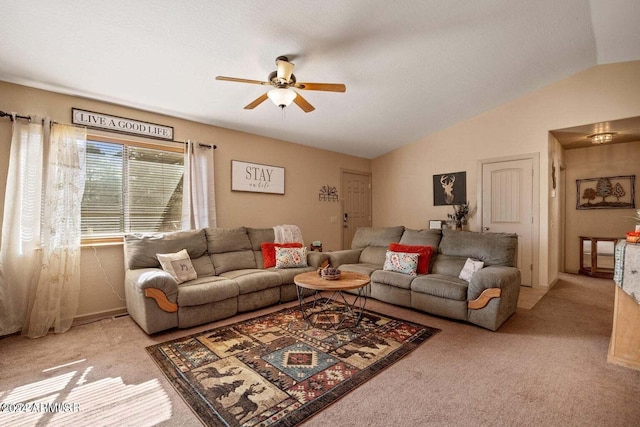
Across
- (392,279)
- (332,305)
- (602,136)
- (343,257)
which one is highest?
(602,136)

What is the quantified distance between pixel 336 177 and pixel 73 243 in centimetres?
432

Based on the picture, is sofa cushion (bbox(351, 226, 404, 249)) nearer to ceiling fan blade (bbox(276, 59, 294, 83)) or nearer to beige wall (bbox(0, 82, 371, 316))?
beige wall (bbox(0, 82, 371, 316))

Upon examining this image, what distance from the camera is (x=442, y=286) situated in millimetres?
3115

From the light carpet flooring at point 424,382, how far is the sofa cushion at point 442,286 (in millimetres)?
330

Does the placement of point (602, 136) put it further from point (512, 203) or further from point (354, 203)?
point (354, 203)

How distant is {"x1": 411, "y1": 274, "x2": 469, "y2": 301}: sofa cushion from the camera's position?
3.00m

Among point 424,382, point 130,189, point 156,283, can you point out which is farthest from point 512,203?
point 130,189

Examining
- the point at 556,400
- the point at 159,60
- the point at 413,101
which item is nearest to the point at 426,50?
the point at 413,101

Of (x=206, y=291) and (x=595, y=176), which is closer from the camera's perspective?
(x=206, y=291)

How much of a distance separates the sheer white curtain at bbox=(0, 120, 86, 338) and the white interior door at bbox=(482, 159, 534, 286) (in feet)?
19.1

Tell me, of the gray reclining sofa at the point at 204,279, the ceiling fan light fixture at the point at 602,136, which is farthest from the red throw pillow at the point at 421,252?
the ceiling fan light fixture at the point at 602,136

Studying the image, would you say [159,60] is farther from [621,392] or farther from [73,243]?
[621,392]

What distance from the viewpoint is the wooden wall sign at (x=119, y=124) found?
320 cm

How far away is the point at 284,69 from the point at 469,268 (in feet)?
9.44
